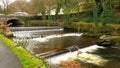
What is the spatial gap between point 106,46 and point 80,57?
7.59m

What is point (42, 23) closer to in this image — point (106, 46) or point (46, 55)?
point (106, 46)

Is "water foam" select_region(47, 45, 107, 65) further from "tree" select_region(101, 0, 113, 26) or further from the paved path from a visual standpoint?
"tree" select_region(101, 0, 113, 26)

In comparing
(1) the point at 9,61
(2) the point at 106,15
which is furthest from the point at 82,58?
(2) the point at 106,15

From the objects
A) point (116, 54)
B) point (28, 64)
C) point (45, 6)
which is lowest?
point (116, 54)

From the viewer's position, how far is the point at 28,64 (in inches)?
453

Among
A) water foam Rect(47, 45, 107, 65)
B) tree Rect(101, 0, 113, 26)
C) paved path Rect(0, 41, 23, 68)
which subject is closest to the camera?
paved path Rect(0, 41, 23, 68)

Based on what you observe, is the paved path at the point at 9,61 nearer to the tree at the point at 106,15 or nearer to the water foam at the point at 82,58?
the water foam at the point at 82,58

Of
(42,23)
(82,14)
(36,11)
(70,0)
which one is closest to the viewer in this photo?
(70,0)

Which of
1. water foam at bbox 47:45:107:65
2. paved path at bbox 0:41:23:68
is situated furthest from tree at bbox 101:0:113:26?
paved path at bbox 0:41:23:68

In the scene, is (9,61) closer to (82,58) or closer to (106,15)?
(82,58)

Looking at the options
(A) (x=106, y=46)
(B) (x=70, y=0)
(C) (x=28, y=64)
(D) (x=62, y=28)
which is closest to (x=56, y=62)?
(C) (x=28, y=64)

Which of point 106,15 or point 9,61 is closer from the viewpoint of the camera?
point 9,61

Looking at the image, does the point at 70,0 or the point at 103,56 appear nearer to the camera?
the point at 103,56

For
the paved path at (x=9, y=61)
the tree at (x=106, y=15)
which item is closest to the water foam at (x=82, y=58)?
the paved path at (x=9, y=61)
